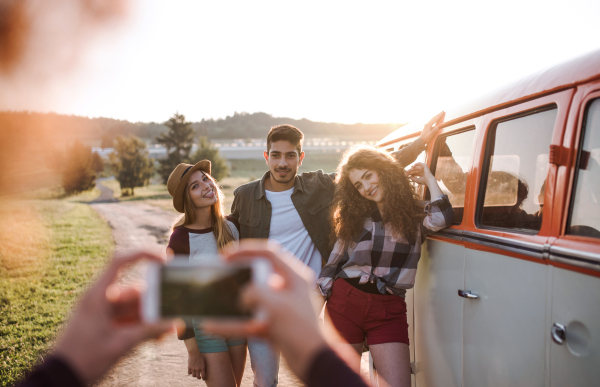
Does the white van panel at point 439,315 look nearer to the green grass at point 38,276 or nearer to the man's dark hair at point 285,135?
the man's dark hair at point 285,135

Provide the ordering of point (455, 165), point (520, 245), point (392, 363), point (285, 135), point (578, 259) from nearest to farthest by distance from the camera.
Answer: point (578, 259)
point (520, 245)
point (392, 363)
point (455, 165)
point (285, 135)

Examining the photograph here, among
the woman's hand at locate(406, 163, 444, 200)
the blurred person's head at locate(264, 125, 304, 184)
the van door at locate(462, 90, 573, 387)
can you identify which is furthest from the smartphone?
the blurred person's head at locate(264, 125, 304, 184)

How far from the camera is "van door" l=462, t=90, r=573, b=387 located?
168cm

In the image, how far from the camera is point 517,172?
2090mm

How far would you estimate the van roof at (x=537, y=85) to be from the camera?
1.59 metres

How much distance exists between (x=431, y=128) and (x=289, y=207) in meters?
1.41

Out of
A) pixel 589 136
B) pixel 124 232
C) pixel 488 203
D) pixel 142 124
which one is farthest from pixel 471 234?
pixel 142 124

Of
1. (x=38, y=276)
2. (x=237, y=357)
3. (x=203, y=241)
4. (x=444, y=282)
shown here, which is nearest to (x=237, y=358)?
(x=237, y=357)

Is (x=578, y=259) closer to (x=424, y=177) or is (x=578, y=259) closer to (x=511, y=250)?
(x=511, y=250)

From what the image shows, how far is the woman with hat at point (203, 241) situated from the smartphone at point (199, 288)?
68.3 inches

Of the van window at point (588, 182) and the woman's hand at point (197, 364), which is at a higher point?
the van window at point (588, 182)

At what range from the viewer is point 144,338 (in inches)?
29.3

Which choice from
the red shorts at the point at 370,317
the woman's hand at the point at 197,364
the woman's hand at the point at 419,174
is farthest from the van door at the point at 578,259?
the woman's hand at the point at 197,364

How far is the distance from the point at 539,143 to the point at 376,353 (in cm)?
160
